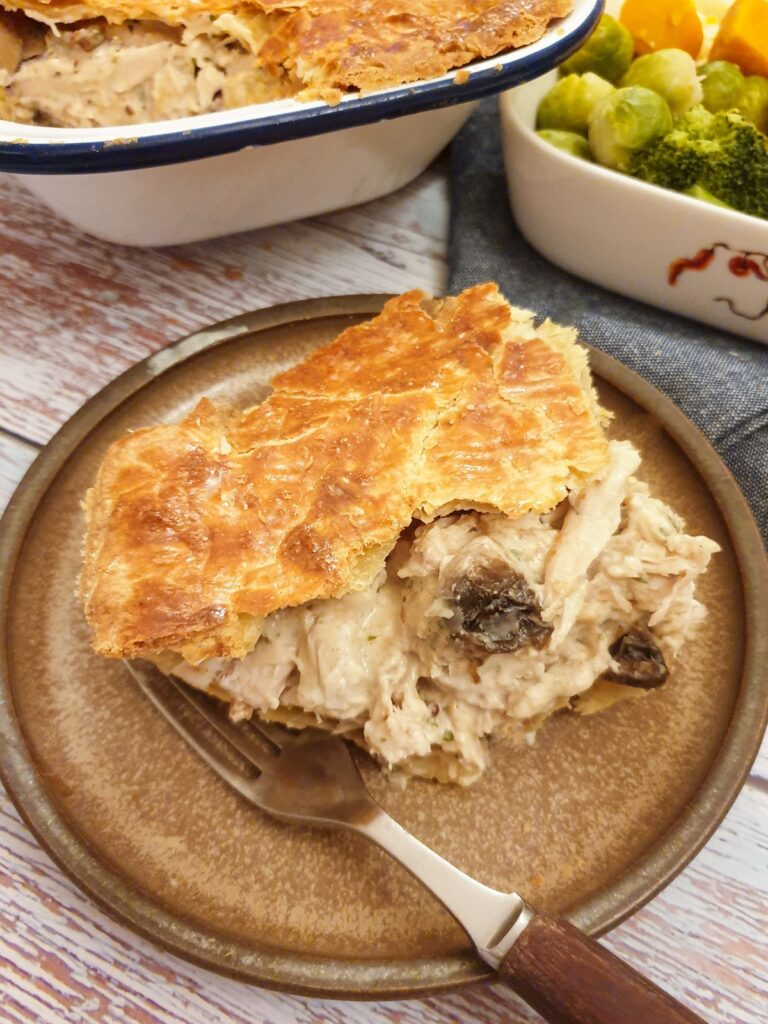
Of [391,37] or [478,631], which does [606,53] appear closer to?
[391,37]

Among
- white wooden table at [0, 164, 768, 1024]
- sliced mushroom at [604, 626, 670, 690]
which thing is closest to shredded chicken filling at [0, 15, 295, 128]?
white wooden table at [0, 164, 768, 1024]

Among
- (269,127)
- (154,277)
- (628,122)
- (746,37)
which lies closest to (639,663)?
(269,127)

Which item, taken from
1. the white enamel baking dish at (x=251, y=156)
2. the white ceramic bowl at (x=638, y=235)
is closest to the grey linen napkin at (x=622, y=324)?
the white ceramic bowl at (x=638, y=235)

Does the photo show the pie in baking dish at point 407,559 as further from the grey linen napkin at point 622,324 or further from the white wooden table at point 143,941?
the grey linen napkin at point 622,324

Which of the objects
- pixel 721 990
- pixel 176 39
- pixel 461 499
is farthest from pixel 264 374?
pixel 721 990

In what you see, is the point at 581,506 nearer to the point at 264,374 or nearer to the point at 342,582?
the point at 342,582
